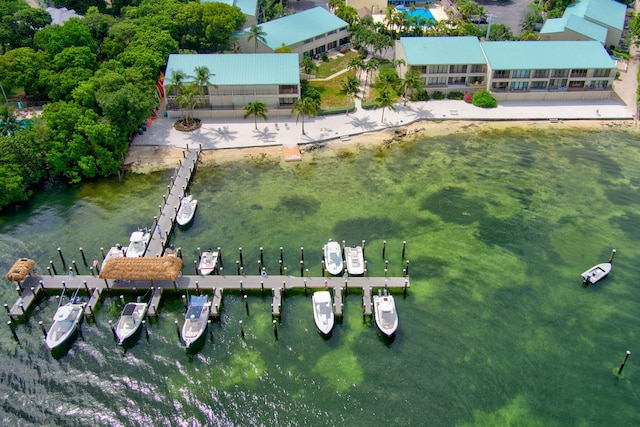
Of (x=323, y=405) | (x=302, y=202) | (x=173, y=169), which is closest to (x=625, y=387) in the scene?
(x=323, y=405)

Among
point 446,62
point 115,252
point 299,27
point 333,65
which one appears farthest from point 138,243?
point 299,27

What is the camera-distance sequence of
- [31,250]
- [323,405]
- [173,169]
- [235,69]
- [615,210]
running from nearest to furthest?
[323,405] → [31,250] → [615,210] → [173,169] → [235,69]

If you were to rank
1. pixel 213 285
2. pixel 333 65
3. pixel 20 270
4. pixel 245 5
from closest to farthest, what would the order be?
1. pixel 20 270
2. pixel 213 285
3. pixel 333 65
4. pixel 245 5

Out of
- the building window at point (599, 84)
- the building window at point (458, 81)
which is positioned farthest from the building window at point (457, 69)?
the building window at point (599, 84)

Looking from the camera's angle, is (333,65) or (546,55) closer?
(546,55)

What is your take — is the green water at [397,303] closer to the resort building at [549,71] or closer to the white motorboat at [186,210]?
the white motorboat at [186,210]

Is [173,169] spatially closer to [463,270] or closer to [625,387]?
[463,270]

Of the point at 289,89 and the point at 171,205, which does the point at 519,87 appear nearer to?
the point at 289,89

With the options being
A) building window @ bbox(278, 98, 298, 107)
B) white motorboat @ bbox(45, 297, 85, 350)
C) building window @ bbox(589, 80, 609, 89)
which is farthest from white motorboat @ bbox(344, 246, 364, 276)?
building window @ bbox(589, 80, 609, 89)
